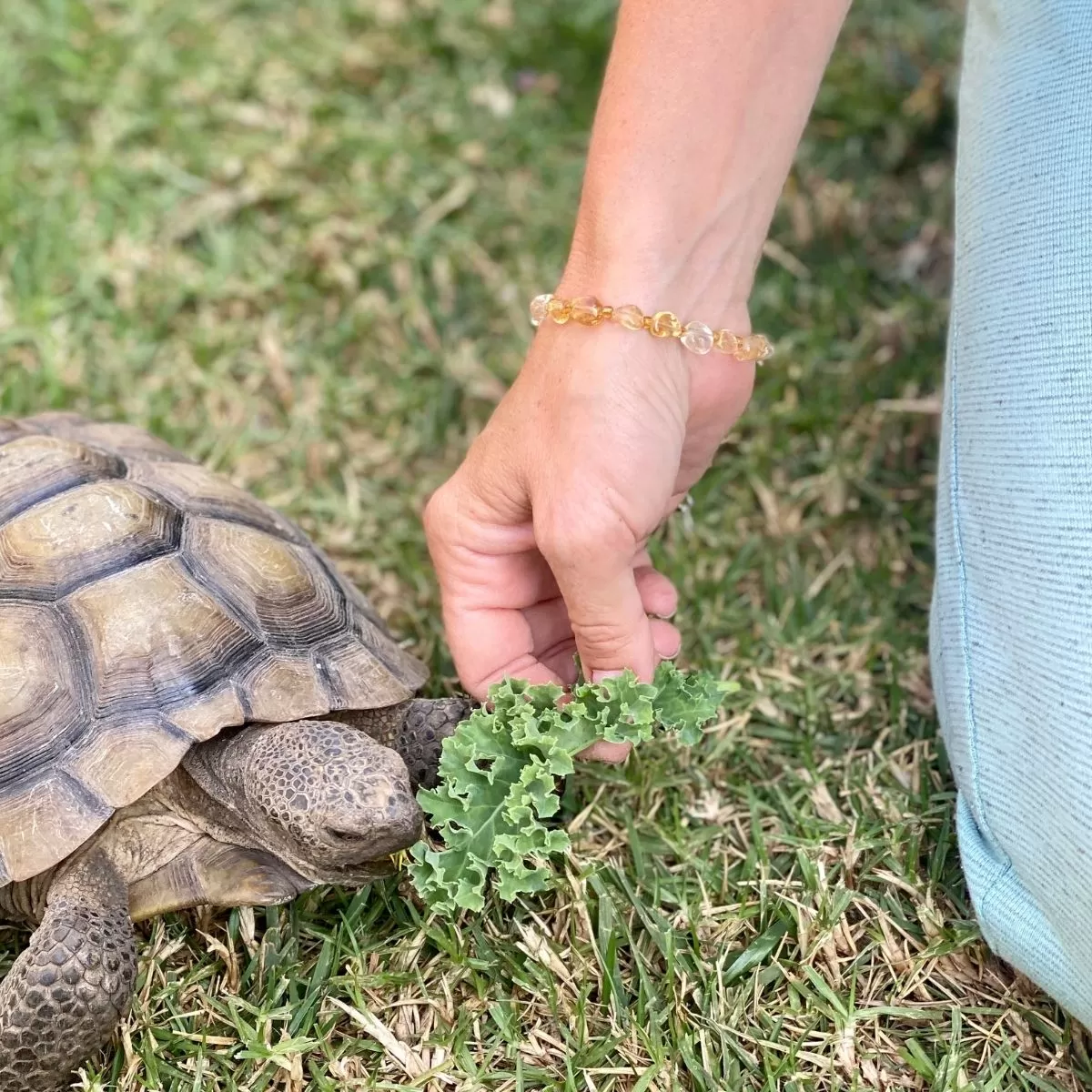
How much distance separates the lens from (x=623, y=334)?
1.85m

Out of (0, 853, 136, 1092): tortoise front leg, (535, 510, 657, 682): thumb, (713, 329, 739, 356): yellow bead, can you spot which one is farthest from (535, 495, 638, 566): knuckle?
(0, 853, 136, 1092): tortoise front leg

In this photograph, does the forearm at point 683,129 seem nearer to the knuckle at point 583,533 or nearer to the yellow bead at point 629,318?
the yellow bead at point 629,318

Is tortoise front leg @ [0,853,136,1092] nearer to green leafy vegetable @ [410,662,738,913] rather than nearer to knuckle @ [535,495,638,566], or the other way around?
green leafy vegetable @ [410,662,738,913]

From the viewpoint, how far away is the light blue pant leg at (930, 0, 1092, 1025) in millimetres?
1775

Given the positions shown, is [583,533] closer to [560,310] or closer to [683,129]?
[560,310]

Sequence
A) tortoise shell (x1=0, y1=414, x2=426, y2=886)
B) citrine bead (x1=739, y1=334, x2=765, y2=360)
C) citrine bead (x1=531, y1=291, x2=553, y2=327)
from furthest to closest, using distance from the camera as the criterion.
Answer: citrine bead (x1=739, y1=334, x2=765, y2=360)
citrine bead (x1=531, y1=291, x2=553, y2=327)
tortoise shell (x1=0, y1=414, x2=426, y2=886)

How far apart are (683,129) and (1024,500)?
82 centimetres

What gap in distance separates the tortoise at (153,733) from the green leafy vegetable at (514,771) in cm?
8

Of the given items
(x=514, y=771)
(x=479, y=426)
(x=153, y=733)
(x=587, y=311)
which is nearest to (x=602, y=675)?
(x=514, y=771)

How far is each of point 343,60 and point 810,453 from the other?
85.1 inches

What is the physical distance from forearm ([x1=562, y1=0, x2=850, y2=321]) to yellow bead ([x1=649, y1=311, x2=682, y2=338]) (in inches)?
1.2

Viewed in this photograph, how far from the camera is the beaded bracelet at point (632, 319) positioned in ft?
6.07

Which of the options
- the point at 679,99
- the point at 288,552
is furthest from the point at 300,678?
the point at 679,99

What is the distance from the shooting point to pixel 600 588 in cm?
178
